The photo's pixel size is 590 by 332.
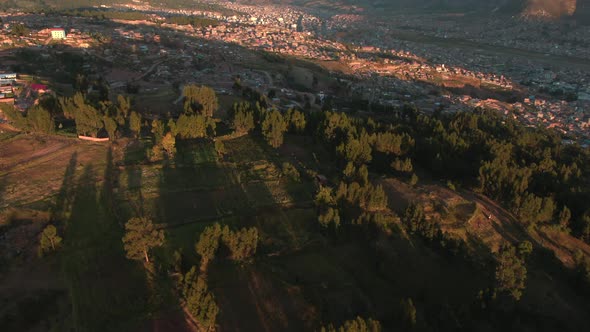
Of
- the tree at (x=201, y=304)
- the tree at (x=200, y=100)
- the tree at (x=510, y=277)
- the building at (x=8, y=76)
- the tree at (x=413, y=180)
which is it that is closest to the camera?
the tree at (x=201, y=304)

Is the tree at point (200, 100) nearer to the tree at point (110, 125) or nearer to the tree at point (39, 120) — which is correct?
the tree at point (110, 125)

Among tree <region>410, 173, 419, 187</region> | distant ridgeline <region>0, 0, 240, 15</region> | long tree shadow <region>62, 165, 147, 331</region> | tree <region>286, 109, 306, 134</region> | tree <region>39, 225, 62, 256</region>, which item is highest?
distant ridgeline <region>0, 0, 240, 15</region>

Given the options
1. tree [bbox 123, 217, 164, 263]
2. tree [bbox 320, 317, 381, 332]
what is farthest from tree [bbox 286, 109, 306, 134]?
tree [bbox 320, 317, 381, 332]

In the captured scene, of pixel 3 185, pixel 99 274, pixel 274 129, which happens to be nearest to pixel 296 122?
pixel 274 129

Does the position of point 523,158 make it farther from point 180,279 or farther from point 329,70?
point 329,70

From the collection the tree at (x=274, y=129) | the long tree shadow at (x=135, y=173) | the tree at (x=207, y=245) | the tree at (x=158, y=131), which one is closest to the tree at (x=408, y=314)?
the tree at (x=207, y=245)

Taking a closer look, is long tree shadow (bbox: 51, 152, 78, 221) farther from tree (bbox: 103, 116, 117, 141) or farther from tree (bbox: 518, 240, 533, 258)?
tree (bbox: 518, 240, 533, 258)
